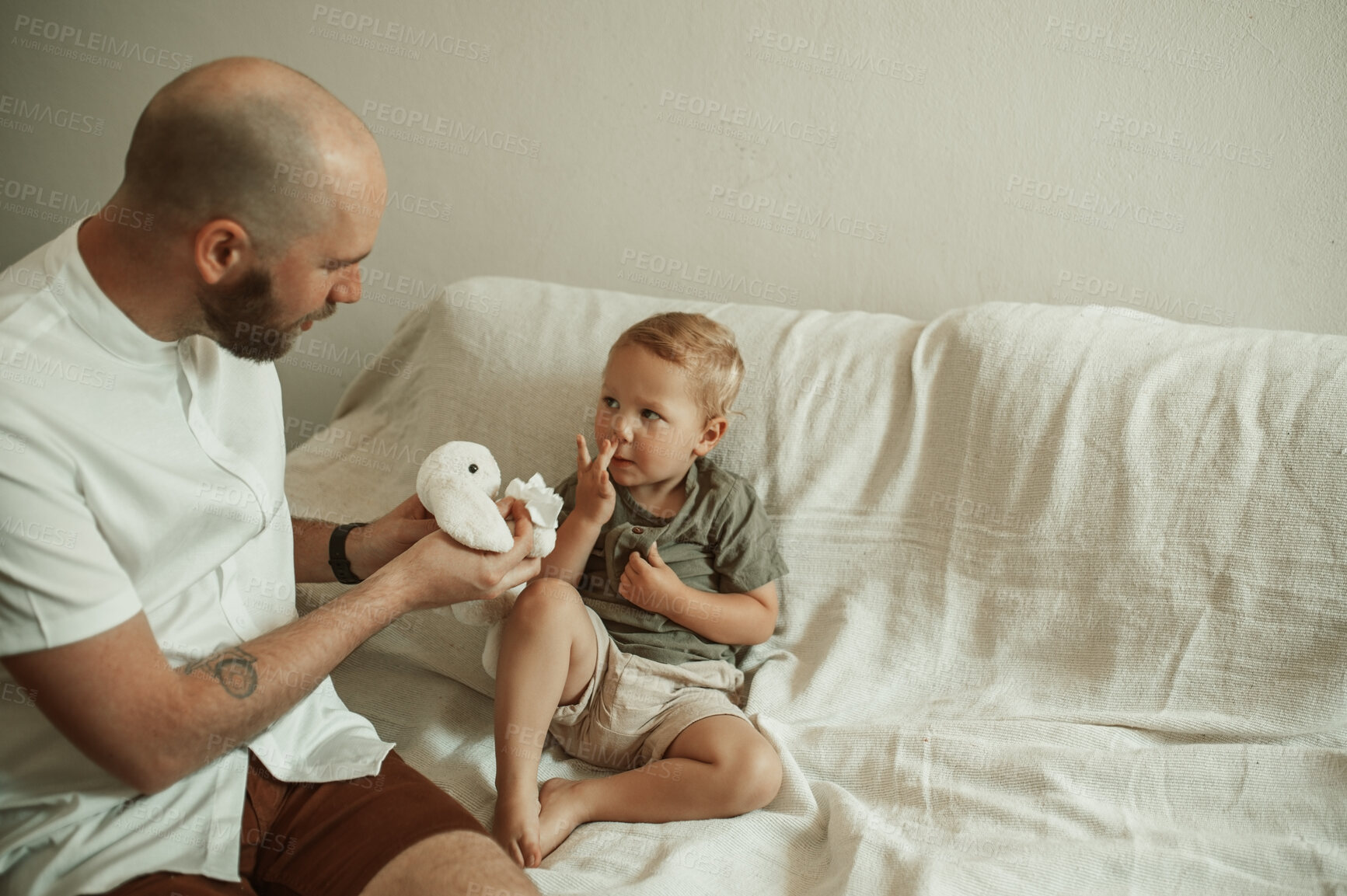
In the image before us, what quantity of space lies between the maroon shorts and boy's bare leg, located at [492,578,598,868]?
157 millimetres

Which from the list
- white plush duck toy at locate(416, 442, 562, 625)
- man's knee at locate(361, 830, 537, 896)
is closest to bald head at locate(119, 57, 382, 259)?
white plush duck toy at locate(416, 442, 562, 625)

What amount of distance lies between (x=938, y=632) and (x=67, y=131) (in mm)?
2580

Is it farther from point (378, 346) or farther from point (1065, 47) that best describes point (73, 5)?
point (1065, 47)

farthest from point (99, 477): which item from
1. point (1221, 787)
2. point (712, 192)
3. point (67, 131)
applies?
point (67, 131)

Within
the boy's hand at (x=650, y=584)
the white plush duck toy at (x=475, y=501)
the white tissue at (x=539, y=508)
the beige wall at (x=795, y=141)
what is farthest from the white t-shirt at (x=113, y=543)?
the beige wall at (x=795, y=141)

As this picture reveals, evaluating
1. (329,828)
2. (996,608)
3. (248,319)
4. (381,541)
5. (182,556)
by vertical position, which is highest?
(248,319)

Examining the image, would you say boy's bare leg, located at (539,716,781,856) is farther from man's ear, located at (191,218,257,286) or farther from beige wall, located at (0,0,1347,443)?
beige wall, located at (0,0,1347,443)

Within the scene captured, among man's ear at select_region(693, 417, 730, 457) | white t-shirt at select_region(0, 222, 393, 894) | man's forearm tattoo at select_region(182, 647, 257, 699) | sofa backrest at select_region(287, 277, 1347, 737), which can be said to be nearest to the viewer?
white t-shirt at select_region(0, 222, 393, 894)

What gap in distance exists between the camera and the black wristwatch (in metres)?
1.51

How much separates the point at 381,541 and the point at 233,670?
38 centimetres

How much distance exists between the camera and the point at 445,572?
131 centimetres

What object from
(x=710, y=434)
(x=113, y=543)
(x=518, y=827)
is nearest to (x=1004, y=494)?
(x=710, y=434)

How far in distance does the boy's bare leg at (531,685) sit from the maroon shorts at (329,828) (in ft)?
0.51

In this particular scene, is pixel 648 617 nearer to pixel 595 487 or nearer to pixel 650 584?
pixel 650 584
